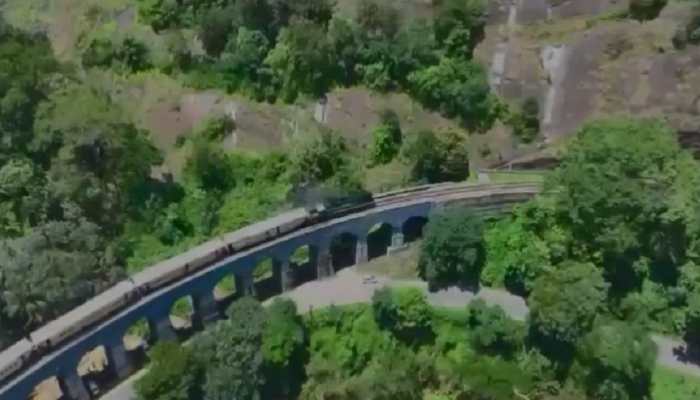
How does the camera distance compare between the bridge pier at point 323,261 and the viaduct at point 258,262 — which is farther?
the bridge pier at point 323,261

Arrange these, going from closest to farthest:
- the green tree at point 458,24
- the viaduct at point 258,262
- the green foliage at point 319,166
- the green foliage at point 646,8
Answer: the viaduct at point 258,262, the green foliage at point 319,166, the green tree at point 458,24, the green foliage at point 646,8

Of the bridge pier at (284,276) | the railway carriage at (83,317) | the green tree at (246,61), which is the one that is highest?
the green tree at (246,61)

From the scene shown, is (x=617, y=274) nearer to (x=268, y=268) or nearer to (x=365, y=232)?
(x=365, y=232)

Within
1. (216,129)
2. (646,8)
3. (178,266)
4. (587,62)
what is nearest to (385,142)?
(216,129)

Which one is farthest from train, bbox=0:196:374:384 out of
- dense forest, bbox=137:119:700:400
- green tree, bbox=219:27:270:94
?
green tree, bbox=219:27:270:94

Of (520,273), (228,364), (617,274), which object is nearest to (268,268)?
(228,364)

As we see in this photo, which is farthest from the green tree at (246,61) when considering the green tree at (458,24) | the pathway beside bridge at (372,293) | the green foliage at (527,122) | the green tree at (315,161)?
the green foliage at (527,122)

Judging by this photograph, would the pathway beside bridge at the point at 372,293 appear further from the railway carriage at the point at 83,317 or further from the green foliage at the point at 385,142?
the green foliage at the point at 385,142
